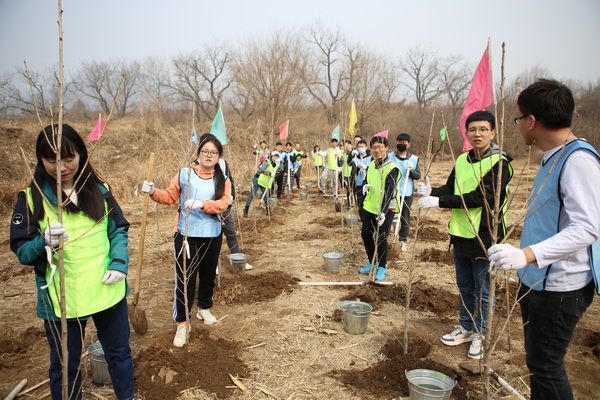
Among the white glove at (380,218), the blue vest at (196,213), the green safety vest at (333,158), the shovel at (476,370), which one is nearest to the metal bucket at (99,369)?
the blue vest at (196,213)

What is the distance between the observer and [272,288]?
466cm

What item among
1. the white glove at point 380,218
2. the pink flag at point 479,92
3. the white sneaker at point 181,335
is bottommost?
the white sneaker at point 181,335

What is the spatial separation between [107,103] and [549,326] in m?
38.6

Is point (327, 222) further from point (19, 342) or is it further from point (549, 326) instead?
point (549, 326)

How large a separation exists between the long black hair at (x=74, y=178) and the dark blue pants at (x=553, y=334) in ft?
7.38

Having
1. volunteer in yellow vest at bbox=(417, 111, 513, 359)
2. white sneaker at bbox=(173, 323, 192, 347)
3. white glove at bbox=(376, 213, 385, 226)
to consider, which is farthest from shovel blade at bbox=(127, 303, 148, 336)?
white glove at bbox=(376, 213, 385, 226)

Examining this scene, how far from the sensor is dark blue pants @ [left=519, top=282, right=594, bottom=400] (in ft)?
5.69

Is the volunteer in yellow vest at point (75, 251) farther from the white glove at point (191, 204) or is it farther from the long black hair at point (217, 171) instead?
the long black hair at point (217, 171)

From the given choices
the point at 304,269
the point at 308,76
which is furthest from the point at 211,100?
the point at 304,269

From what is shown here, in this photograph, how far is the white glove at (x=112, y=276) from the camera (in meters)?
2.00

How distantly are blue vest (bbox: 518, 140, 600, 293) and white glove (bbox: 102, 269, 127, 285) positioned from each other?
211 centimetres

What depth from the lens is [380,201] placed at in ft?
14.8

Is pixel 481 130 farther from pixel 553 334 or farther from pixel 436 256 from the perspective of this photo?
pixel 436 256

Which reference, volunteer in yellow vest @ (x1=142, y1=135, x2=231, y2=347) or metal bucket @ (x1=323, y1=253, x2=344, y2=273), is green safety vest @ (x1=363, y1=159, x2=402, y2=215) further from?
volunteer in yellow vest @ (x1=142, y1=135, x2=231, y2=347)
